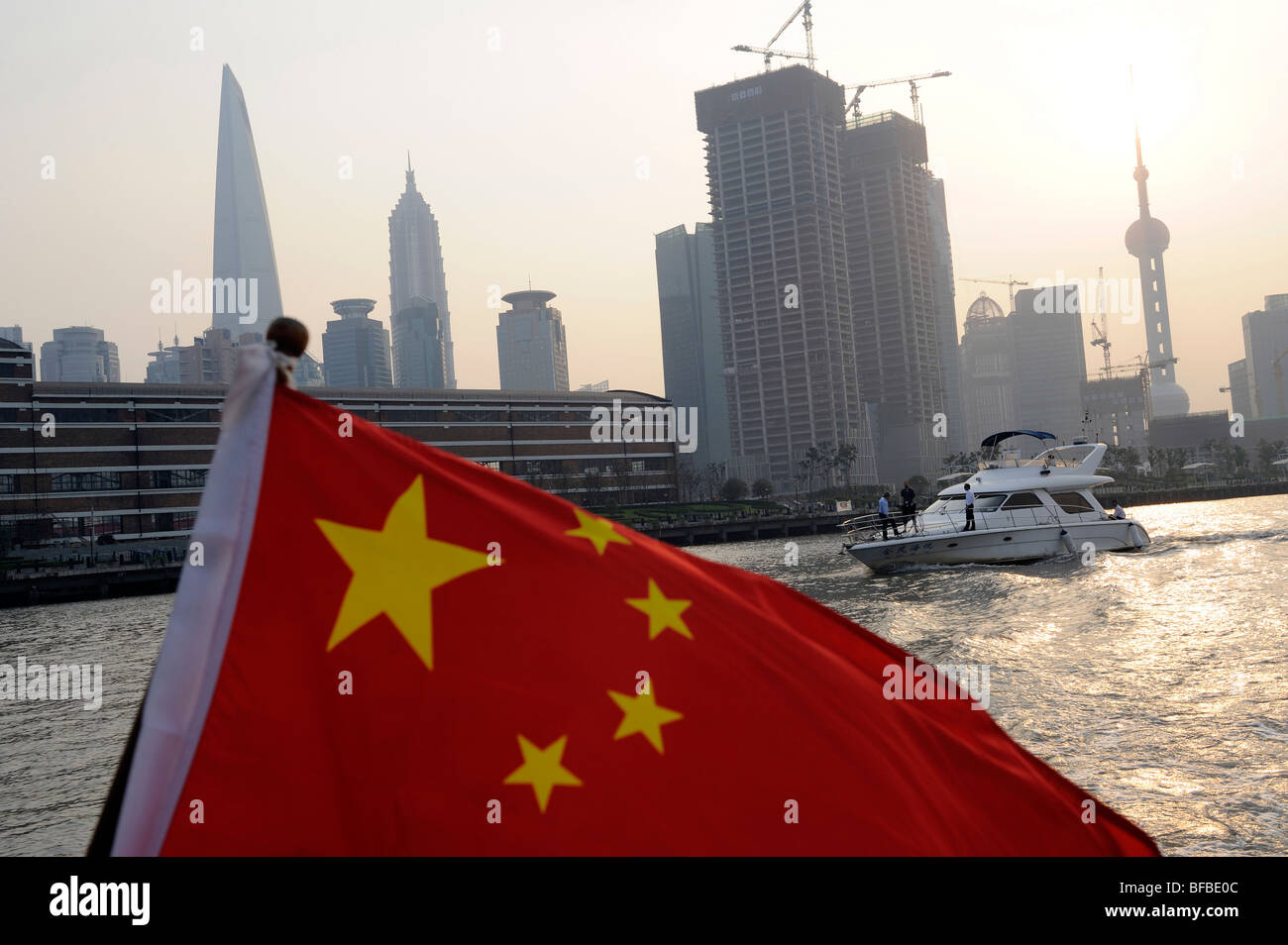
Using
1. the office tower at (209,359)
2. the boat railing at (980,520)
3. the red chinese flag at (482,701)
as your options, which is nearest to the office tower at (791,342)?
the office tower at (209,359)

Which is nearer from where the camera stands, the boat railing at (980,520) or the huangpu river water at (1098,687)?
the huangpu river water at (1098,687)

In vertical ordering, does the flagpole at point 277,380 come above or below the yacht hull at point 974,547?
above

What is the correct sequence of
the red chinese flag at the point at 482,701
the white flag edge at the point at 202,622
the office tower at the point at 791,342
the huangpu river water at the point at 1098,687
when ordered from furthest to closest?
the office tower at the point at 791,342
the huangpu river water at the point at 1098,687
the red chinese flag at the point at 482,701
the white flag edge at the point at 202,622

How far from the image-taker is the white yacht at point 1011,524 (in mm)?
29219

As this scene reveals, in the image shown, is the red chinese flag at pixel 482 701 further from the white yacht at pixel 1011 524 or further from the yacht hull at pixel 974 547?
the white yacht at pixel 1011 524

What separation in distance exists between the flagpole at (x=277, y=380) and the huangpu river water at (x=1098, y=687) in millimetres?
6649

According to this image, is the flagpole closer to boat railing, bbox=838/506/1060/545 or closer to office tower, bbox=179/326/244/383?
boat railing, bbox=838/506/1060/545

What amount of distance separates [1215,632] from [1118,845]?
14477mm

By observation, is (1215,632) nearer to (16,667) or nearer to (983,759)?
(983,759)

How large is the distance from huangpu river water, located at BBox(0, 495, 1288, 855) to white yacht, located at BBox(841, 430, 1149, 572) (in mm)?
1042

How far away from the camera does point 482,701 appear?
274 cm

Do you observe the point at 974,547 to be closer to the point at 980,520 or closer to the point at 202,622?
the point at 980,520

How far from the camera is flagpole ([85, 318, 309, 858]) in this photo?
8.47ft

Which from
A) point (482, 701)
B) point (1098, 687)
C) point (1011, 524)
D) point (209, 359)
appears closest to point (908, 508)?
point (1011, 524)
